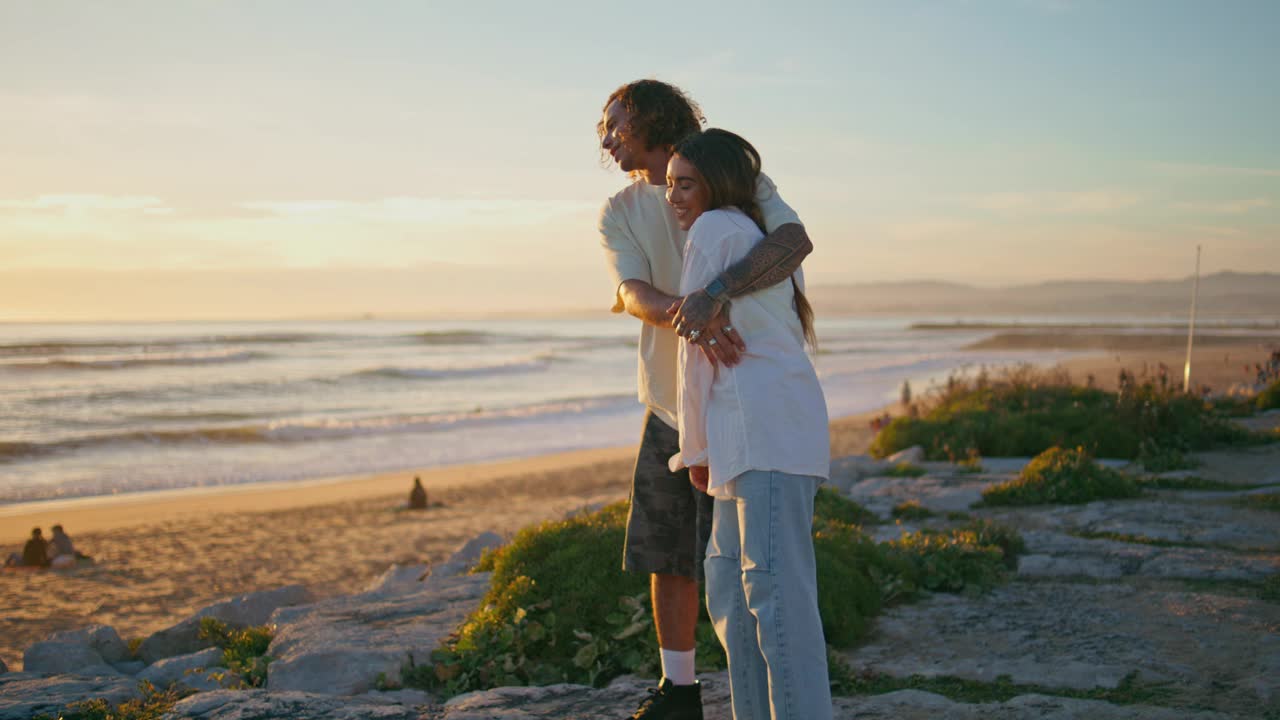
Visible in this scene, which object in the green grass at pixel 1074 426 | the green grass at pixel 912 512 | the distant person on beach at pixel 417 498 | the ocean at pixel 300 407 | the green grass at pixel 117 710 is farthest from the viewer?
the ocean at pixel 300 407

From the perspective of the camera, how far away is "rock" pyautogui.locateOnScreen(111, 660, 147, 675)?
543 cm

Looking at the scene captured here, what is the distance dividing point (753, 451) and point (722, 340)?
0.98 ft

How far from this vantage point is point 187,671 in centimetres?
471

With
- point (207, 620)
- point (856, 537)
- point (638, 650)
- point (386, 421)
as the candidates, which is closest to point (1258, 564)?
point (856, 537)

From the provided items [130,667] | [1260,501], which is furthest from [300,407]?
[1260,501]

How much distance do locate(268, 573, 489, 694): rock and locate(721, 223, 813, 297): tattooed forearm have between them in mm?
2341

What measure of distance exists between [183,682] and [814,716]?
3384 millimetres

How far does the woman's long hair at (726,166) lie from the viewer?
2.47 meters

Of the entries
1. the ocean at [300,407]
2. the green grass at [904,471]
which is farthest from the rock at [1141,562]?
the ocean at [300,407]

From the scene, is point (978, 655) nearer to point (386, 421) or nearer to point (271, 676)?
point (271, 676)

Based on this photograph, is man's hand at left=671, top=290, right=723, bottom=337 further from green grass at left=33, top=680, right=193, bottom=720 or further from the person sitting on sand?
the person sitting on sand

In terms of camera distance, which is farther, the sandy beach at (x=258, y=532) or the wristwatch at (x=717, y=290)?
the sandy beach at (x=258, y=532)

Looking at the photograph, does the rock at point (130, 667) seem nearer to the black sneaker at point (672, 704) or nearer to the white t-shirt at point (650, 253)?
Answer: the black sneaker at point (672, 704)

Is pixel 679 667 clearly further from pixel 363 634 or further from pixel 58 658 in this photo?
pixel 58 658
